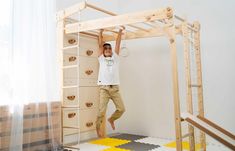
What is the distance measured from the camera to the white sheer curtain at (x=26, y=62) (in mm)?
3416

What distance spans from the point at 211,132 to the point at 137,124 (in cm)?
273

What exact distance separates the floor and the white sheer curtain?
2.70ft

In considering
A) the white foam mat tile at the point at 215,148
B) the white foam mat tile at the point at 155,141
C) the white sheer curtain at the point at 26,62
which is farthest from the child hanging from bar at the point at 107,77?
the white foam mat tile at the point at 215,148

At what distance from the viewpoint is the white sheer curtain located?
134 inches

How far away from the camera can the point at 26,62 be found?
12.0ft

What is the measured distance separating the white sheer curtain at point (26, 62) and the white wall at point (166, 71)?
0.97m

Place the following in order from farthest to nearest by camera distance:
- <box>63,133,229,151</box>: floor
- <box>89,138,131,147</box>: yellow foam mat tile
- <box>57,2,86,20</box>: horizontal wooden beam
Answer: <box>89,138,131,147</box>: yellow foam mat tile
<box>63,133,229,151</box>: floor
<box>57,2,86,20</box>: horizontal wooden beam

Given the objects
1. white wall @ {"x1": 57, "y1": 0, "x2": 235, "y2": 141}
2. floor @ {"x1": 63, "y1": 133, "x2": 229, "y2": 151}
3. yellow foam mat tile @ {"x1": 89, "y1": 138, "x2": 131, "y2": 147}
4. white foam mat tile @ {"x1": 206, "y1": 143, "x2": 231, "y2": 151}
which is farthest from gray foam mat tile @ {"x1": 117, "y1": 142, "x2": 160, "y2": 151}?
white foam mat tile @ {"x1": 206, "y1": 143, "x2": 231, "y2": 151}

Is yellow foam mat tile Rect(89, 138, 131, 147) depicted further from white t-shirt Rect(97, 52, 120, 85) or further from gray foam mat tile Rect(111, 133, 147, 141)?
white t-shirt Rect(97, 52, 120, 85)

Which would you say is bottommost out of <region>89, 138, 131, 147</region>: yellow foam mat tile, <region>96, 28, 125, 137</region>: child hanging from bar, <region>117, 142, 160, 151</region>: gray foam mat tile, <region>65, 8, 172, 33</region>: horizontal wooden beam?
<region>117, 142, 160, 151</region>: gray foam mat tile

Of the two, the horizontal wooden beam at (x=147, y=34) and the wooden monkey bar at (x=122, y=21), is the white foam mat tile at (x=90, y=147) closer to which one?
the wooden monkey bar at (x=122, y=21)

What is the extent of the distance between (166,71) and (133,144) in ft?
5.06

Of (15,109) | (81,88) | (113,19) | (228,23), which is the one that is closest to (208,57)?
(228,23)

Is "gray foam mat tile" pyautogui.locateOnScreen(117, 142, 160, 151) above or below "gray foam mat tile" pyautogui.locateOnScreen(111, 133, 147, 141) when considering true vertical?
below
